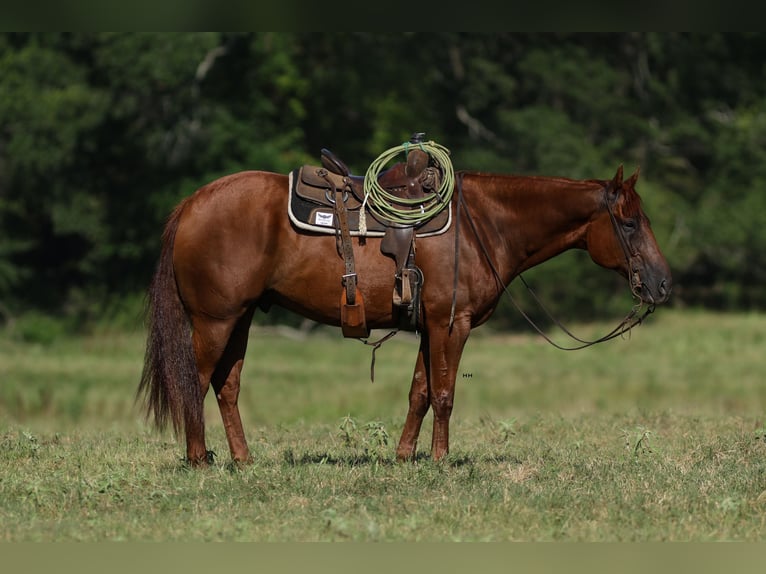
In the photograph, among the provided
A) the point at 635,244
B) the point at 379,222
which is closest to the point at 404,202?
the point at 379,222

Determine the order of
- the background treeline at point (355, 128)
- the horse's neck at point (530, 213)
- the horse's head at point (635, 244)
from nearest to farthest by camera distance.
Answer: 1. the horse's head at point (635, 244)
2. the horse's neck at point (530, 213)
3. the background treeline at point (355, 128)

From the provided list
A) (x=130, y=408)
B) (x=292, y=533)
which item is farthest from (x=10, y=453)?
(x=130, y=408)

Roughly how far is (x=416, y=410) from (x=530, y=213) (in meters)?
1.67

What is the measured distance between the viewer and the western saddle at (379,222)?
26.9 ft

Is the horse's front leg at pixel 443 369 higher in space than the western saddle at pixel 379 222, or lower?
lower

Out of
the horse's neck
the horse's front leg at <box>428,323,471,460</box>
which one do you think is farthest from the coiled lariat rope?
the horse's front leg at <box>428,323,471,460</box>

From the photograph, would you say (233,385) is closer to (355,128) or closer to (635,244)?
(635,244)

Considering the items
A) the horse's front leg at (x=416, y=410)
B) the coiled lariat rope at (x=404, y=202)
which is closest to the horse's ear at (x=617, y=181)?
the coiled lariat rope at (x=404, y=202)

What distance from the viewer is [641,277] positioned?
8.33m

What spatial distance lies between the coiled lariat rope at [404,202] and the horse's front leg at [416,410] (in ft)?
3.00

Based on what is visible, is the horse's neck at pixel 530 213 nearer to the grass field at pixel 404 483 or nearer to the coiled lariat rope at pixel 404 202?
the coiled lariat rope at pixel 404 202

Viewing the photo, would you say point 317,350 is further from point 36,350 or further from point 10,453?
point 10,453

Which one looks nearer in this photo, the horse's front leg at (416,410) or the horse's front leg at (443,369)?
the horse's front leg at (443,369)

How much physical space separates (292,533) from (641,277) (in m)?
3.35
